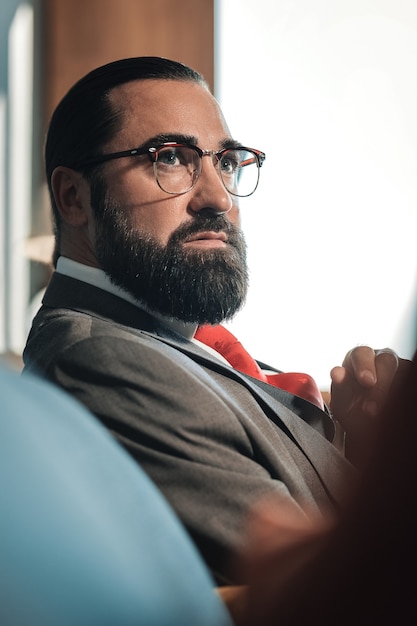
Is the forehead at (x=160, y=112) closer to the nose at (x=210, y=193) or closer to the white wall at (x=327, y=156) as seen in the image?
the nose at (x=210, y=193)

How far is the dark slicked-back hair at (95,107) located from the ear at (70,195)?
17 mm

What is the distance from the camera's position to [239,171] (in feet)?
4.55

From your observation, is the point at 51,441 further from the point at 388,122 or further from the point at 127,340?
the point at 388,122

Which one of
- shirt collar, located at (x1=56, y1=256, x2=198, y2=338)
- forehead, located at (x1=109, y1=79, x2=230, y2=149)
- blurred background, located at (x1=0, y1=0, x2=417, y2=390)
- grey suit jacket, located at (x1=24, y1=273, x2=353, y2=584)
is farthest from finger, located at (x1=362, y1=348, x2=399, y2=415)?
blurred background, located at (x1=0, y1=0, x2=417, y2=390)

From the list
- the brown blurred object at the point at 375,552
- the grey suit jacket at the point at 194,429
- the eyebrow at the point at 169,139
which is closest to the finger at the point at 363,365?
the grey suit jacket at the point at 194,429

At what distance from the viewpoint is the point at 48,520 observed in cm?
50

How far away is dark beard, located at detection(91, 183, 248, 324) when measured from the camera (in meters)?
1.23

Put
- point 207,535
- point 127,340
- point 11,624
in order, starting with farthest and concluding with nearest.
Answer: point 127,340
point 207,535
point 11,624

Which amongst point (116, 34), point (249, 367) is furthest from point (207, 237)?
point (116, 34)

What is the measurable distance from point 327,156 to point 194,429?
3.02 meters

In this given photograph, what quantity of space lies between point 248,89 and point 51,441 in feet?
11.0

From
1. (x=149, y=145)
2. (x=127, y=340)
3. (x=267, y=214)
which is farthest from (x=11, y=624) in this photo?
(x=267, y=214)

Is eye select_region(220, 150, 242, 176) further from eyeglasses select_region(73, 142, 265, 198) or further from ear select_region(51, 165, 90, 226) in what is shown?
ear select_region(51, 165, 90, 226)

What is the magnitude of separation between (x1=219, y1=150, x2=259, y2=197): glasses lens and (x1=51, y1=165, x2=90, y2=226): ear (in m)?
0.22
